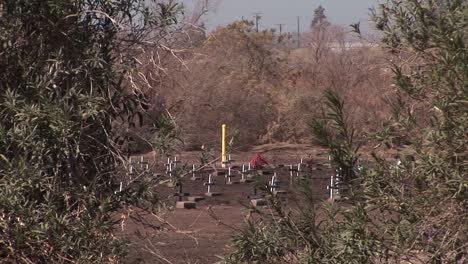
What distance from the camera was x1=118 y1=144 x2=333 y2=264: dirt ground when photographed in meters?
6.92

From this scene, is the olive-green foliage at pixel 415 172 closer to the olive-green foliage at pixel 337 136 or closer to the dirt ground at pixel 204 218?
the olive-green foliage at pixel 337 136

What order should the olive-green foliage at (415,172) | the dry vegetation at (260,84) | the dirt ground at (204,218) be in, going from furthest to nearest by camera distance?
1. the dry vegetation at (260,84)
2. the dirt ground at (204,218)
3. the olive-green foliage at (415,172)

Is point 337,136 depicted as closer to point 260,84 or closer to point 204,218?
point 204,218

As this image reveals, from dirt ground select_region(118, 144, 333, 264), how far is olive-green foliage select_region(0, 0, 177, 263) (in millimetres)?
423

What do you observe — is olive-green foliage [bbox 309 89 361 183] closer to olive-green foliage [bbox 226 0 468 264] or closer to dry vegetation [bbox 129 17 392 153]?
olive-green foliage [bbox 226 0 468 264]

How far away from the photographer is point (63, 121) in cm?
594

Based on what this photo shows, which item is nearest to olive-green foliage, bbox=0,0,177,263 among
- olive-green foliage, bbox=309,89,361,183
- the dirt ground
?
the dirt ground

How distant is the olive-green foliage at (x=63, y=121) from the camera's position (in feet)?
19.7

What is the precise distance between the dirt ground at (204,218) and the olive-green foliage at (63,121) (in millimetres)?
423

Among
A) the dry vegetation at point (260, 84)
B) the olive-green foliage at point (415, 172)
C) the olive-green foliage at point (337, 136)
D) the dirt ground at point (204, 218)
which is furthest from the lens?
the dry vegetation at point (260, 84)

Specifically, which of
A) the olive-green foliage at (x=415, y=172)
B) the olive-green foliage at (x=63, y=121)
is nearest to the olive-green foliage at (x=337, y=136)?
the olive-green foliage at (x=415, y=172)

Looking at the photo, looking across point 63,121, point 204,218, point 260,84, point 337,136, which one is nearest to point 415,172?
point 337,136

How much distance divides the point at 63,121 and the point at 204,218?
43.2ft

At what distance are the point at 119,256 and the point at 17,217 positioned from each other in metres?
0.74
